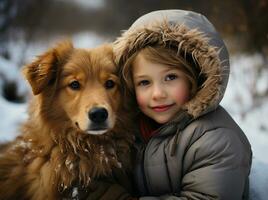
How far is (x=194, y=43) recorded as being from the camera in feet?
9.91

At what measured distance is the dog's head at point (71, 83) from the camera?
3.20 m

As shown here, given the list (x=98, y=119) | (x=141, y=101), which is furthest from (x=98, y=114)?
(x=141, y=101)

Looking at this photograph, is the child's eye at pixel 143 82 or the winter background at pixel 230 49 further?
the winter background at pixel 230 49

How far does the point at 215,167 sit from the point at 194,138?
256 millimetres

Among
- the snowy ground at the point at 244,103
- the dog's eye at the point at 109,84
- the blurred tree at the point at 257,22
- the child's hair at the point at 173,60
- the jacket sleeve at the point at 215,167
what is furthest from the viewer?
the blurred tree at the point at 257,22

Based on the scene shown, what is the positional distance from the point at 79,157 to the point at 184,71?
96 cm

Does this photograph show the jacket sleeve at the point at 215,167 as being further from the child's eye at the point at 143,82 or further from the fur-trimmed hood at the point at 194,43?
the child's eye at the point at 143,82

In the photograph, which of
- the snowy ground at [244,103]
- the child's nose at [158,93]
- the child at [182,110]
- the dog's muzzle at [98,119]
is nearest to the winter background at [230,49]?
the snowy ground at [244,103]

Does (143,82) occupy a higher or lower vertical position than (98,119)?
higher

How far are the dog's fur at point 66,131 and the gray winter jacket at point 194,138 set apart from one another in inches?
9.0

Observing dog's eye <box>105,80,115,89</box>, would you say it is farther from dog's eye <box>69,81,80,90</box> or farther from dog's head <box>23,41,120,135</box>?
dog's eye <box>69,81,80,90</box>

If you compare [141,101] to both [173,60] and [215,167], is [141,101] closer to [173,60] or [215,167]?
[173,60]

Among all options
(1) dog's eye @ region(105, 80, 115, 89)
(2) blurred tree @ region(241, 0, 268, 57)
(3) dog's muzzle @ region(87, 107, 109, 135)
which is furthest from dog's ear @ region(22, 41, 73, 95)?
(2) blurred tree @ region(241, 0, 268, 57)

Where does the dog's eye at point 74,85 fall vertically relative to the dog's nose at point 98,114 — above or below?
above
